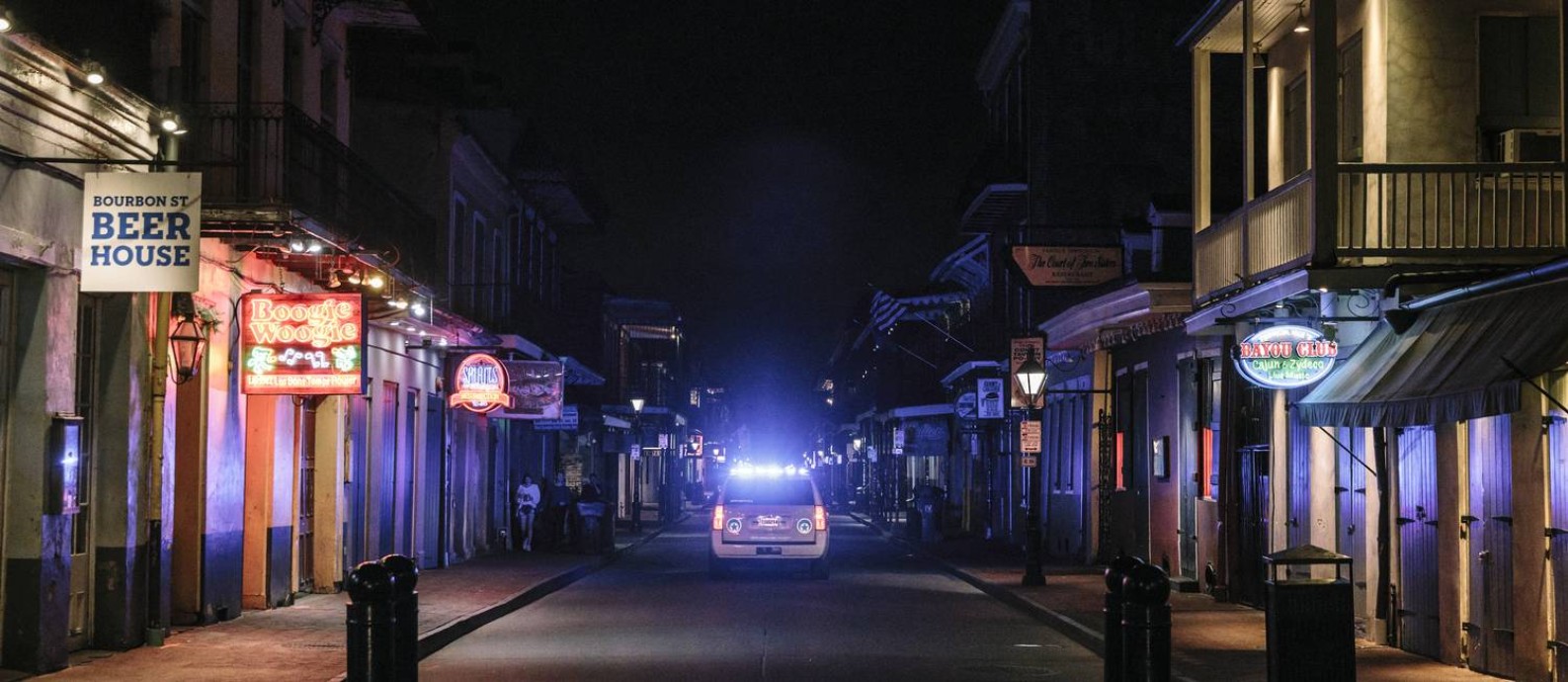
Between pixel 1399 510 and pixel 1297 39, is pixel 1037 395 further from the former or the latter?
pixel 1399 510

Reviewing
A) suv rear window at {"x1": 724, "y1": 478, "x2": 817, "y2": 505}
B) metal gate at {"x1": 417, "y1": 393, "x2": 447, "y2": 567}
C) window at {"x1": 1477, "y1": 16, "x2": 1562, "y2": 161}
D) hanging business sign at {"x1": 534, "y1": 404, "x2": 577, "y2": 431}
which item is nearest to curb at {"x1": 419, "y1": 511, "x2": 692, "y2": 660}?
metal gate at {"x1": 417, "y1": 393, "x2": 447, "y2": 567}

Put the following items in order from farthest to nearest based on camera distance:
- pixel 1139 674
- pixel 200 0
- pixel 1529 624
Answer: pixel 200 0, pixel 1529 624, pixel 1139 674

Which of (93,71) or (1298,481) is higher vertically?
(93,71)

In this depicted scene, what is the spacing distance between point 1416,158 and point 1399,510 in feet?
10.5

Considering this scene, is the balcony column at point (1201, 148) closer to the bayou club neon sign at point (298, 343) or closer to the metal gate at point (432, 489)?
the bayou club neon sign at point (298, 343)

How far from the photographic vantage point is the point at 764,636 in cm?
1866

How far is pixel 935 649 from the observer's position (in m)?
17.3

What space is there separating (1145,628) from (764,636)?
296 inches

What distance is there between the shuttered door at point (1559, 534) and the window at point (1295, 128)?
6675 mm

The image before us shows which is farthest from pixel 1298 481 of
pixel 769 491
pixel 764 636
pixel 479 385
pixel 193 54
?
pixel 479 385

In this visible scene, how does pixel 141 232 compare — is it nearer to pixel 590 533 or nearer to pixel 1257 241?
pixel 1257 241

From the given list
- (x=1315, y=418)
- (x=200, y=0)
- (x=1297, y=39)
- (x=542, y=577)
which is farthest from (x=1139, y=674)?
(x=542, y=577)

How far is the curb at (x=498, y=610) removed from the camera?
57.4 feet

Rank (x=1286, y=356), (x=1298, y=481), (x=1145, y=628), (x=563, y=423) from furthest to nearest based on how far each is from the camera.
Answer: (x=563, y=423) < (x=1298, y=481) < (x=1286, y=356) < (x=1145, y=628)
